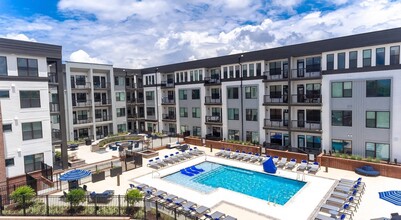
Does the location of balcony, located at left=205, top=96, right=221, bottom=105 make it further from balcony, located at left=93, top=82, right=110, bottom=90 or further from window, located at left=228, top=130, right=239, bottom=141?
balcony, located at left=93, top=82, right=110, bottom=90

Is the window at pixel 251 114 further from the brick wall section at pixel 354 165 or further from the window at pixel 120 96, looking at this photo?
the window at pixel 120 96

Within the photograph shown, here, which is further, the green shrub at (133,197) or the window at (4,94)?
the window at (4,94)

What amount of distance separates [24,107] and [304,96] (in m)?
26.8

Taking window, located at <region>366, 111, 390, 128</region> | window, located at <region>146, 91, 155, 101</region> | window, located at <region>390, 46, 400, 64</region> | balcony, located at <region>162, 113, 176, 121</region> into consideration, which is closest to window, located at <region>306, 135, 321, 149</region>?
window, located at <region>366, 111, 390, 128</region>

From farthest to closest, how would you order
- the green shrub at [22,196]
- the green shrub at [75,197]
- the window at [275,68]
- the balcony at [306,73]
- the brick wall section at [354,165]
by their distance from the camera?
the window at [275,68]
the balcony at [306,73]
the brick wall section at [354,165]
the green shrub at [22,196]
the green shrub at [75,197]

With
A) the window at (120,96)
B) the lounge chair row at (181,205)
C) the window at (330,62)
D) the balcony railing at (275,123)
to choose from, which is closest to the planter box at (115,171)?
the lounge chair row at (181,205)

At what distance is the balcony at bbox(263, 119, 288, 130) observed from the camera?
27231 millimetres

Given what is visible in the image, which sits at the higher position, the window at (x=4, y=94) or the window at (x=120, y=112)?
the window at (x=4, y=94)

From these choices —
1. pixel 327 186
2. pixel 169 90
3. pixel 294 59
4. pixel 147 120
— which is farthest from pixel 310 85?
pixel 147 120

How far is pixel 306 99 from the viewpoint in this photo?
25.4 meters

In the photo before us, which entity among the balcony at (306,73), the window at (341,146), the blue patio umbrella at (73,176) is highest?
the balcony at (306,73)

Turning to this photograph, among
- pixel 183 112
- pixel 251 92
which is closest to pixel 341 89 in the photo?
pixel 251 92

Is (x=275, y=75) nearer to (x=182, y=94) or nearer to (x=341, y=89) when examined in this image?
(x=341, y=89)

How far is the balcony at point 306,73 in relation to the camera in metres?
24.8
